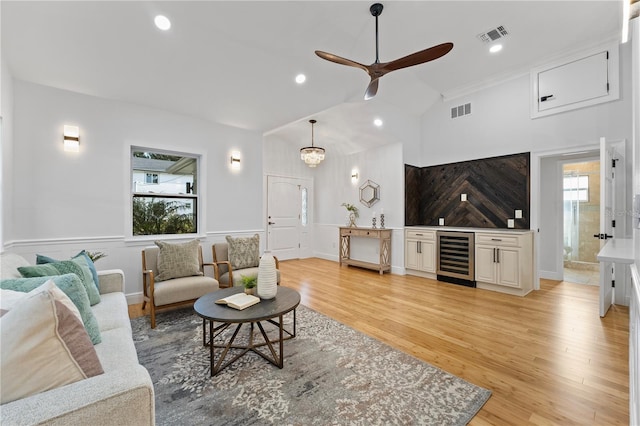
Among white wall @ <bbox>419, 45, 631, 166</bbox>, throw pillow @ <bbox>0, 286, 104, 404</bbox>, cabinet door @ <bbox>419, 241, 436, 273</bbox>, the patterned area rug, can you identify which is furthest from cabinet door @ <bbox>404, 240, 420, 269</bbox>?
throw pillow @ <bbox>0, 286, 104, 404</bbox>

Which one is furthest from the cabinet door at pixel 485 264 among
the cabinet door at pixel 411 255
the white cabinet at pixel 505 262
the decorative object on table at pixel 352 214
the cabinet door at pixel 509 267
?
the decorative object on table at pixel 352 214

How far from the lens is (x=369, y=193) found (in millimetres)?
6309

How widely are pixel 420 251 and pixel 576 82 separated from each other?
342 cm

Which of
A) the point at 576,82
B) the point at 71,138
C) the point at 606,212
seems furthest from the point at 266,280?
the point at 576,82

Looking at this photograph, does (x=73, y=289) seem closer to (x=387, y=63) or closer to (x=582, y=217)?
(x=387, y=63)

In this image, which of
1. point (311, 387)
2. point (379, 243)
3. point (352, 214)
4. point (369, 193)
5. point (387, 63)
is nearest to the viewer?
point (311, 387)

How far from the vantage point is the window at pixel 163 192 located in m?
4.04

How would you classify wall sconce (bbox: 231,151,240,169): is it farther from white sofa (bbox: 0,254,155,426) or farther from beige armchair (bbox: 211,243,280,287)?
white sofa (bbox: 0,254,155,426)

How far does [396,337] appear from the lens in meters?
2.78

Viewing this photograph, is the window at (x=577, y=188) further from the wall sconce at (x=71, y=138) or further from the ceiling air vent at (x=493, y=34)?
the wall sconce at (x=71, y=138)

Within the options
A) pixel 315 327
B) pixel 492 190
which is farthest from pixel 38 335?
pixel 492 190

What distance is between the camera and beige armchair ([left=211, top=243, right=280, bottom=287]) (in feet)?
11.9

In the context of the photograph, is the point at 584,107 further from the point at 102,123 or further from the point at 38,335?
the point at 102,123

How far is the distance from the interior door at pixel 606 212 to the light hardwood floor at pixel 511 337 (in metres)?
0.24
